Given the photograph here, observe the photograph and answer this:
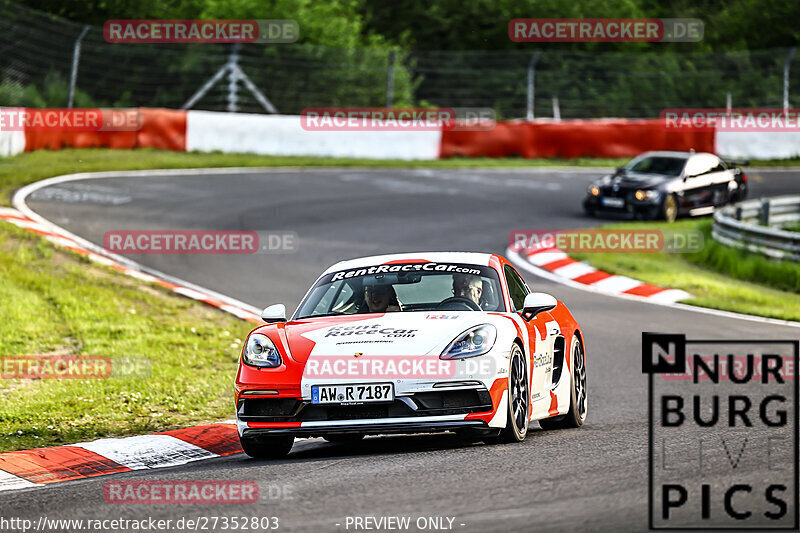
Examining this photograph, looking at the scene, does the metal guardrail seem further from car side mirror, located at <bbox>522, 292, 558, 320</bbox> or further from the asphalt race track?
car side mirror, located at <bbox>522, 292, 558, 320</bbox>

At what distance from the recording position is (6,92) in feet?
92.5

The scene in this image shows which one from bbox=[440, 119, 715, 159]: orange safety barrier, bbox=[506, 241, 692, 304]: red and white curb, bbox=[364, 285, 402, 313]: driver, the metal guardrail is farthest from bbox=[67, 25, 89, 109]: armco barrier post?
bbox=[364, 285, 402, 313]: driver

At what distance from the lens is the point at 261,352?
750 centimetres

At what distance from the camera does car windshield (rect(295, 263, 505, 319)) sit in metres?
8.13

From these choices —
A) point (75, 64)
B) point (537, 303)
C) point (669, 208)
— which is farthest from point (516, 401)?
point (75, 64)

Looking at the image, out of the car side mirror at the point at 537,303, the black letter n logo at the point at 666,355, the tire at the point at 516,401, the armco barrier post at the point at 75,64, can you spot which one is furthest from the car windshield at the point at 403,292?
the armco barrier post at the point at 75,64

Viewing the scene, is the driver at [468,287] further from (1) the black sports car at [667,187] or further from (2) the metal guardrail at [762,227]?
(1) the black sports car at [667,187]

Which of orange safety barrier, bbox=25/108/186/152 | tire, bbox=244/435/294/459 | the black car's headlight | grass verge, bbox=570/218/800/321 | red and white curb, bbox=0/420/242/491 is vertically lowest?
grass verge, bbox=570/218/800/321

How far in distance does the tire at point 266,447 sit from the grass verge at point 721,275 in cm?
907

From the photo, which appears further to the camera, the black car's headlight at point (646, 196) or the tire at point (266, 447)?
the black car's headlight at point (646, 196)

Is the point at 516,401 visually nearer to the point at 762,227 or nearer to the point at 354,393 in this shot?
the point at 354,393

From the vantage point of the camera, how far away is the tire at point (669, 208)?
74.7 feet

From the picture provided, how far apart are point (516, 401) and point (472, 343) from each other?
0.46 m

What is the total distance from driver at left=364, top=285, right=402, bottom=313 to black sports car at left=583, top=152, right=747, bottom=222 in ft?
49.2
